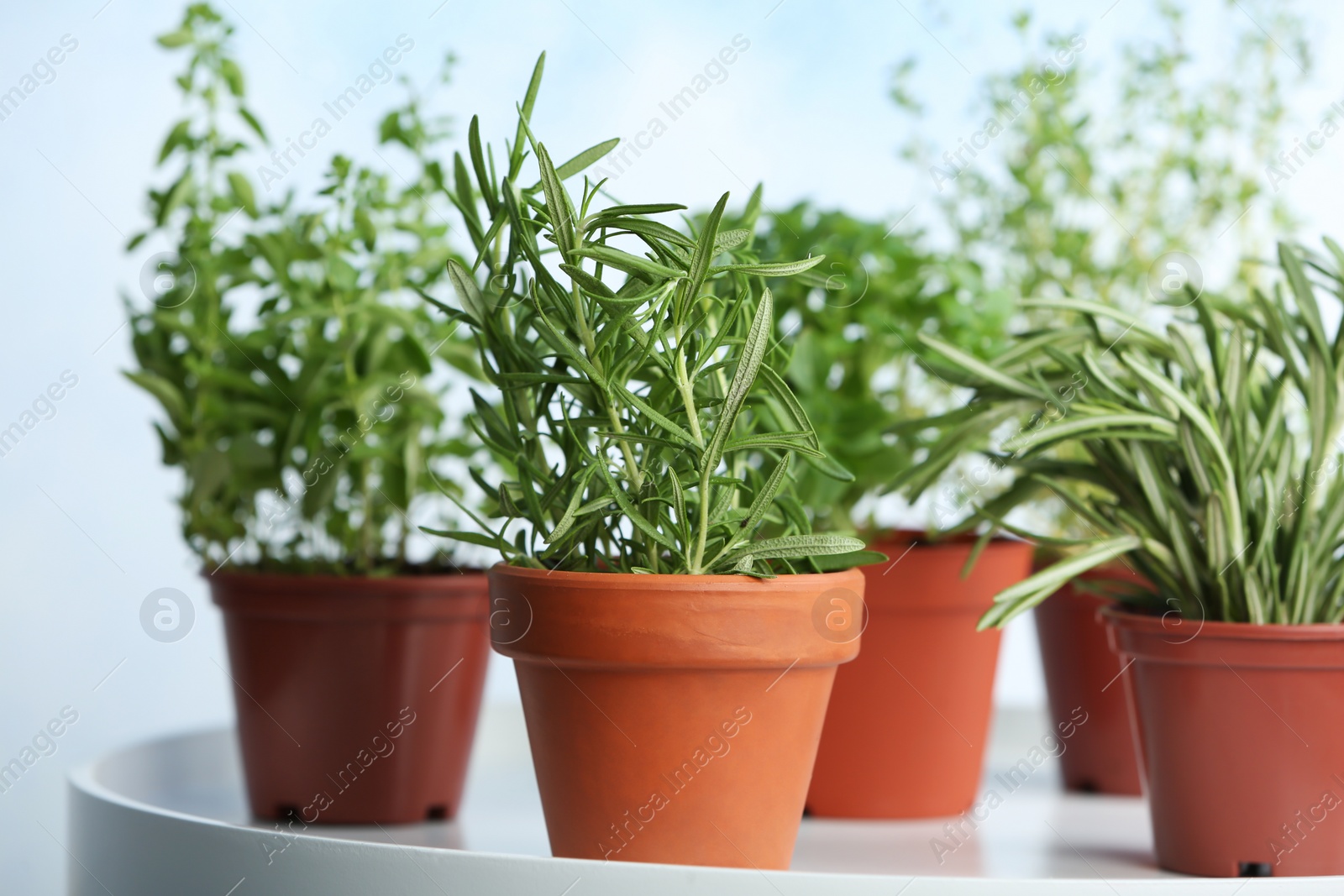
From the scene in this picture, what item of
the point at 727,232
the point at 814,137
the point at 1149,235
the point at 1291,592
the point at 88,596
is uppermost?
the point at 814,137

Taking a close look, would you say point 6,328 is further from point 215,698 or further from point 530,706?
point 530,706

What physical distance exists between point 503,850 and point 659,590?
325 mm

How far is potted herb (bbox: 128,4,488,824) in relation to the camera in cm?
87

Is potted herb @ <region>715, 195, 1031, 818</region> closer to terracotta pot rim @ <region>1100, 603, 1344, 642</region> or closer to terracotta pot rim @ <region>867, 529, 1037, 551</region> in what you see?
terracotta pot rim @ <region>867, 529, 1037, 551</region>

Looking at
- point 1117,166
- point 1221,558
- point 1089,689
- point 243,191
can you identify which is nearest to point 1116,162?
point 1117,166

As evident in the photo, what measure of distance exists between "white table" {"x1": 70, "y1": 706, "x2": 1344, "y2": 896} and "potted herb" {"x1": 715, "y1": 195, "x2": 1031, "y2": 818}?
0.04m

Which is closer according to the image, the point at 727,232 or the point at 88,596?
the point at 727,232

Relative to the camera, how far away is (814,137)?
1446mm

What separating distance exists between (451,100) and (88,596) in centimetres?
80

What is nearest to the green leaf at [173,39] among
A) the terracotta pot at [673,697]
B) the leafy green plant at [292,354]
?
the leafy green plant at [292,354]

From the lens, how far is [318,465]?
89cm

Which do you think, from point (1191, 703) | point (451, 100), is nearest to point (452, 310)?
point (1191, 703)

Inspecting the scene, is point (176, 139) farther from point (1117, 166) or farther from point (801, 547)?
point (1117, 166)

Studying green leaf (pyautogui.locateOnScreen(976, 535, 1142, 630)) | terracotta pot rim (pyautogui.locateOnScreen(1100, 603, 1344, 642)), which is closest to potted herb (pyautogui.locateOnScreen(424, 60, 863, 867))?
green leaf (pyautogui.locateOnScreen(976, 535, 1142, 630))
